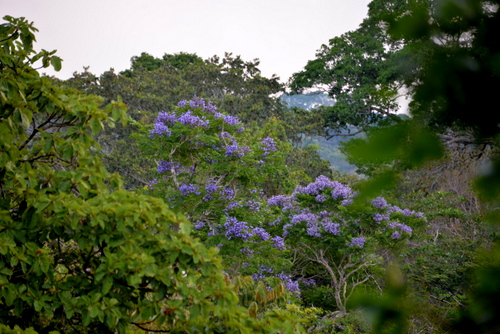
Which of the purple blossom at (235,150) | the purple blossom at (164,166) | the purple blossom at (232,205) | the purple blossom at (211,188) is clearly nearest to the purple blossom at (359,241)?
the purple blossom at (232,205)

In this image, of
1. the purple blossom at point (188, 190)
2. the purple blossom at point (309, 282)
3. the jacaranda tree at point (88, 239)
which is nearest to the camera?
the jacaranda tree at point (88, 239)

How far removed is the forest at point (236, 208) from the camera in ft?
2.31

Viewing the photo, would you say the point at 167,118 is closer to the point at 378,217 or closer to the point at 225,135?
the point at 225,135

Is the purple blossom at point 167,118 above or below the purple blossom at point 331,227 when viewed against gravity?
above

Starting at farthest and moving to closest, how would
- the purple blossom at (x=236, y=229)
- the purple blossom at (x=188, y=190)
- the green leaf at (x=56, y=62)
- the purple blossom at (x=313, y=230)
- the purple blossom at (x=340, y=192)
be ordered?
the purple blossom at (x=340, y=192)
the purple blossom at (x=313, y=230)
the purple blossom at (x=188, y=190)
the purple blossom at (x=236, y=229)
the green leaf at (x=56, y=62)

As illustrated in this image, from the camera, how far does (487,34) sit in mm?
692

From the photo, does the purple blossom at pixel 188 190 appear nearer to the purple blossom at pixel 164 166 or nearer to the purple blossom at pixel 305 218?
the purple blossom at pixel 164 166

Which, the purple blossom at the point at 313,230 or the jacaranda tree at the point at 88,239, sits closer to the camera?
the jacaranda tree at the point at 88,239

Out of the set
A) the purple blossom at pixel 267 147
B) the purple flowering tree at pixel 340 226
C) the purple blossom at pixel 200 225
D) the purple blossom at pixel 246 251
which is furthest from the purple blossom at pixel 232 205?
the purple flowering tree at pixel 340 226

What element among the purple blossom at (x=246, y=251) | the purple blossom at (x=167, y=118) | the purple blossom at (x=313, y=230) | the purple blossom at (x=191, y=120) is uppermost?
the purple blossom at (x=167, y=118)

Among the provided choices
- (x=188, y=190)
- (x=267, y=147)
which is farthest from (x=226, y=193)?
(x=267, y=147)

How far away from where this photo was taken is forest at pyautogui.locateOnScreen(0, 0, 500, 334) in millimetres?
703

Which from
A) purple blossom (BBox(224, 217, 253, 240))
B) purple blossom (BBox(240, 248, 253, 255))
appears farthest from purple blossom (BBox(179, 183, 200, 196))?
purple blossom (BBox(240, 248, 253, 255))

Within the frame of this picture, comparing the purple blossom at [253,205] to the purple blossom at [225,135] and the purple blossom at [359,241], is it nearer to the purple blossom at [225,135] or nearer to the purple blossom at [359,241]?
the purple blossom at [225,135]
